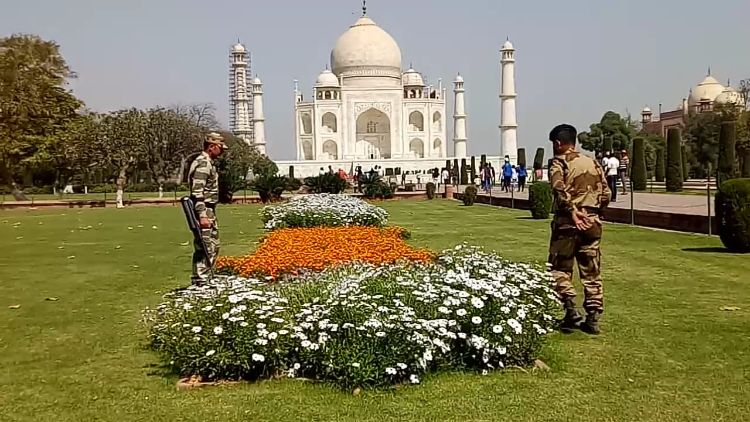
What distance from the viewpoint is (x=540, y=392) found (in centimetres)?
421

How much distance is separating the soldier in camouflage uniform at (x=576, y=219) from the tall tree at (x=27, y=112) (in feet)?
92.9

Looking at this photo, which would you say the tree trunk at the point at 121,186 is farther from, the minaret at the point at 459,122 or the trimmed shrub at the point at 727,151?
the minaret at the point at 459,122

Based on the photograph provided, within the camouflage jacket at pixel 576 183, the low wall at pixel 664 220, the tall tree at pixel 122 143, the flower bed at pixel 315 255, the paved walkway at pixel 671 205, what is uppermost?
the tall tree at pixel 122 143

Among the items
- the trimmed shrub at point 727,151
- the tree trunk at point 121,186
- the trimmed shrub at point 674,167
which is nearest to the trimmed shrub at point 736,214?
the trimmed shrub at point 727,151

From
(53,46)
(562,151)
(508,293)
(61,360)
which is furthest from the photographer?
(53,46)

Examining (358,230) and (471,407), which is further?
(358,230)

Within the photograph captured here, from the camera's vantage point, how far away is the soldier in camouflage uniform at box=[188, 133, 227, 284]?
6.73 m

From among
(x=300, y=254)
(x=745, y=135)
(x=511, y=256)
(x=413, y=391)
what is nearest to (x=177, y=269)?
(x=300, y=254)

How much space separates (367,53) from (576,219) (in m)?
56.8

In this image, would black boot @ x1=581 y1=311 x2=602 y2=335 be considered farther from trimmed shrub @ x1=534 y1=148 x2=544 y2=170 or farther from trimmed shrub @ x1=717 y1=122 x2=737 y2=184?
trimmed shrub @ x1=534 y1=148 x2=544 y2=170

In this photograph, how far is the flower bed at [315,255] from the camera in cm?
723

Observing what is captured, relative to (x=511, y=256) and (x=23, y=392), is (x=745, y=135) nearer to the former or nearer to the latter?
(x=511, y=256)

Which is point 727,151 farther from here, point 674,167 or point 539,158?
point 539,158

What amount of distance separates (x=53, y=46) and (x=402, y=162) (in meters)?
25.5
